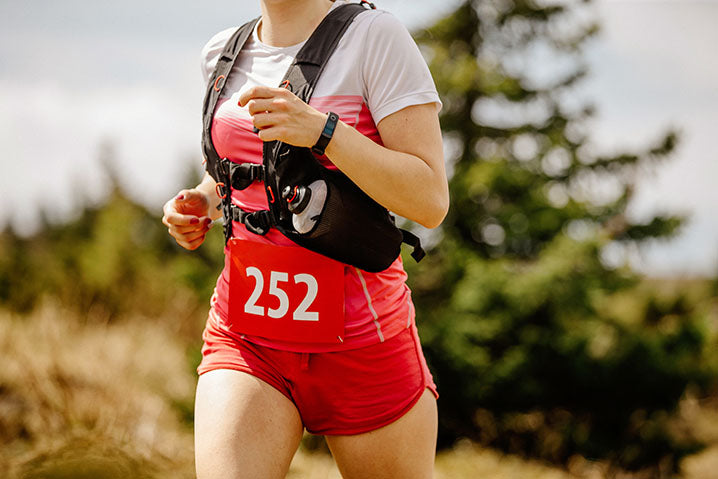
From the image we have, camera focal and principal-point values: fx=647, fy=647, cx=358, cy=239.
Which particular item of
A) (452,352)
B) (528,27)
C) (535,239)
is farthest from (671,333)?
(528,27)

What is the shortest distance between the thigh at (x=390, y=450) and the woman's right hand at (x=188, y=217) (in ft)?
2.28

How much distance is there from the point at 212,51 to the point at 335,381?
1.03 metres

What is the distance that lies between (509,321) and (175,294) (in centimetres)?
510

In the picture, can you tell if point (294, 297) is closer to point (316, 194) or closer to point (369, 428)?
point (316, 194)

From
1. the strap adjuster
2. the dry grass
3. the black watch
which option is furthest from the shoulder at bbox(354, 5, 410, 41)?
the dry grass

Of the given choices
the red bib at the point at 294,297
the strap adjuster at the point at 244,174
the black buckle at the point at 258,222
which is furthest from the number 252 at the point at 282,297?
the strap adjuster at the point at 244,174

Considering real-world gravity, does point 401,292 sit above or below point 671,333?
above

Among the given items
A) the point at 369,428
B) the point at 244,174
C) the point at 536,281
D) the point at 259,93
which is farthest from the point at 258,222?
the point at 536,281

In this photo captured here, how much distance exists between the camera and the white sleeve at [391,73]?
152cm

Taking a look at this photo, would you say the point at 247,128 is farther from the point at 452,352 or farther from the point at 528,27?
the point at 528,27

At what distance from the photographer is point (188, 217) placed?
184cm

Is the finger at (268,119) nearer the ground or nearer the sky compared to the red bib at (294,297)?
nearer the sky

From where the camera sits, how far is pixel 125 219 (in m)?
11.3

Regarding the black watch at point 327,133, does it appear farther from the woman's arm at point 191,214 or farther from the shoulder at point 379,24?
the woman's arm at point 191,214
